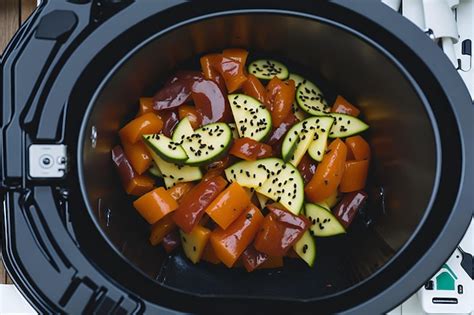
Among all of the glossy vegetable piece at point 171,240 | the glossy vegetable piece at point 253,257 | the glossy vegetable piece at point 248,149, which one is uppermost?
the glossy vegetable piece at point 248,149

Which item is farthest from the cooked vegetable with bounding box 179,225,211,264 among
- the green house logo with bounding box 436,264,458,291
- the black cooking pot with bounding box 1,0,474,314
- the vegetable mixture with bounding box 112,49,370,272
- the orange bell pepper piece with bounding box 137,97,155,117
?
the green house logo with bounding box 436,264,458,291

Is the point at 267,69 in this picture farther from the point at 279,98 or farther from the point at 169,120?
the point at 169,120

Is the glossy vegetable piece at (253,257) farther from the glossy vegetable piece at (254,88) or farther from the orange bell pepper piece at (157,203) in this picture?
the glossy vegetable piece at (254,88)

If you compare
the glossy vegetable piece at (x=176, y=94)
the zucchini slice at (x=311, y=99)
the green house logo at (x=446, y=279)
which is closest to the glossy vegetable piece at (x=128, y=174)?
the glossy vegetable piece at (x=176, y=94)

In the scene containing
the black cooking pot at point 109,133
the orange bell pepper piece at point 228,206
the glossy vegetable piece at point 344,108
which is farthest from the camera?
the glossy vegetable piece at point 344,108

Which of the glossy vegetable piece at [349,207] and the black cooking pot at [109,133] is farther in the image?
the glossy vegetable piece at [349,207]
